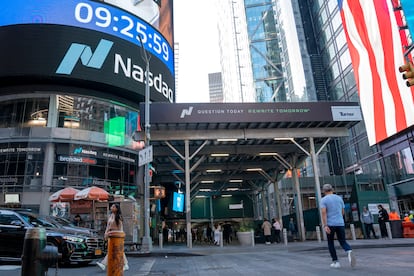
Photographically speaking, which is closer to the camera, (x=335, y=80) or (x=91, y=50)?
(x=91, y=50)

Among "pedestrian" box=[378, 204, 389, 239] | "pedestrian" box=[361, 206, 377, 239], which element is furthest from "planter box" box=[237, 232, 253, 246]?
"pedestrian" box=[378, 204, 389, 239]

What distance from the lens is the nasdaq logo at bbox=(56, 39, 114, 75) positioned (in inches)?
1080

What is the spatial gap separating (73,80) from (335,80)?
117 feet

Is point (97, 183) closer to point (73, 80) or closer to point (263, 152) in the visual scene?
point (73, 80)

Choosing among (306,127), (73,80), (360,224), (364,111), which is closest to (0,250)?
(306,127)

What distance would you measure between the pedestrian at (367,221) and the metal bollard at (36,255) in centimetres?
1893

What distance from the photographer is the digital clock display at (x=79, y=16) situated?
1122 inches

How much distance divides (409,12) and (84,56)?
23.9m

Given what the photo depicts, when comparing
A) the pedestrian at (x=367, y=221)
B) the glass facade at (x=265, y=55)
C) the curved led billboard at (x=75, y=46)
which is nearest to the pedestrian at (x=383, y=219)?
the pedestrian at (x=367, y=221)

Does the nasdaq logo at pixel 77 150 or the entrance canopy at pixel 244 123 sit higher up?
the nasdaq logo at pixel 77 150

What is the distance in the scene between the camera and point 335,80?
47344mm

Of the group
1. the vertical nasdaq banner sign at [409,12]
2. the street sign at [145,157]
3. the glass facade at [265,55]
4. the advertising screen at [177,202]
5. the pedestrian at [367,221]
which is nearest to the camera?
the vertical nasdaq banner sign at [409,12]

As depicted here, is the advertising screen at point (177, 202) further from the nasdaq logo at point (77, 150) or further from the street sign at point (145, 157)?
the street sign at point (145, 157)

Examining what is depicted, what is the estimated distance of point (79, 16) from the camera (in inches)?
1164
